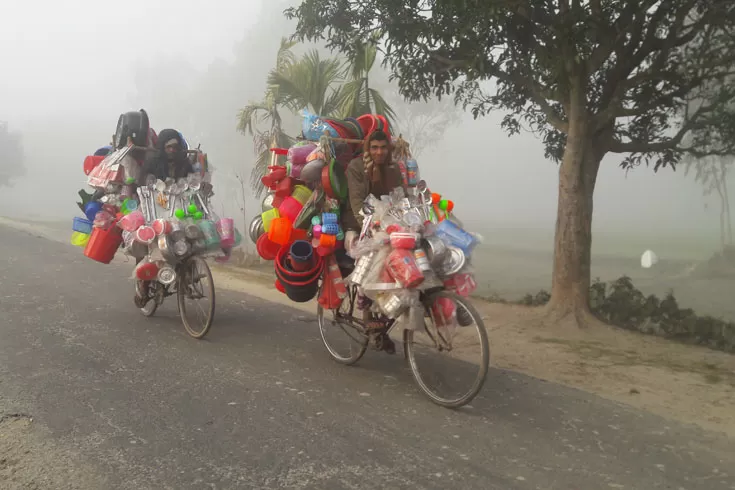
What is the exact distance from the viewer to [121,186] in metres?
6.38

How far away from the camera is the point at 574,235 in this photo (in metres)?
7.30

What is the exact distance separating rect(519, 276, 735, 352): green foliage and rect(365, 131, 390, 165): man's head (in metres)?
4.48

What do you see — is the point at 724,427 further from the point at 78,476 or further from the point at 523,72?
the point at 523,72

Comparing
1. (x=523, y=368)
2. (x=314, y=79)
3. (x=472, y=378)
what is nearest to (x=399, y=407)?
(x=472, y=378)

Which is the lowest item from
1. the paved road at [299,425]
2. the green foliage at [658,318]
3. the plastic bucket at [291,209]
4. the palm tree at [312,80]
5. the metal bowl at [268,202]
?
the paved road at [299,425]

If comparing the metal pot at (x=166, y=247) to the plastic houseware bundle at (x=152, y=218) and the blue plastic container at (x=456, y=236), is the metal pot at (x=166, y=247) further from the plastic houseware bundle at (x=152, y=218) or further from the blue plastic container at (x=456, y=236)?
the blue plastic container at (x=456, y=236)

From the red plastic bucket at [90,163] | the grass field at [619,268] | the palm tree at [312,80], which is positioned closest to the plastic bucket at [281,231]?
the red plastic bucket at [90,163]

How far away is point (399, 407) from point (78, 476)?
209 cm

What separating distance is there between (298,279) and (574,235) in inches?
167

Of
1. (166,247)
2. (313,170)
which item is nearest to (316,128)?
(313,170)

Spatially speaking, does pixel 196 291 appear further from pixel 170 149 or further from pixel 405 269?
pixel 405 269

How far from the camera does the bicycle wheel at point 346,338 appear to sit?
4.90 m

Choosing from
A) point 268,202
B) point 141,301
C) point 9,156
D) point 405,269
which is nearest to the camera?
point 405,269

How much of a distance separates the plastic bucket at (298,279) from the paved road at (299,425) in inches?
27.7
